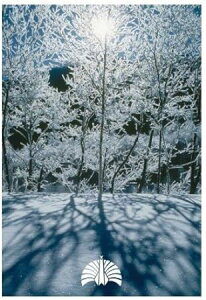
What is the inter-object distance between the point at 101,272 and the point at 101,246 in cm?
54

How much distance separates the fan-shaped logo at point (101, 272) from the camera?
255 centimetres

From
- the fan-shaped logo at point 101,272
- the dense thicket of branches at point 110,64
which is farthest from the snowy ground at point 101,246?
the dense thicket of branches at point 110,64

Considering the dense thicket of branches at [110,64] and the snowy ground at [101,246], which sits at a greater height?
the dense thicket of branches at [110,64]

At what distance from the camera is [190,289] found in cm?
251

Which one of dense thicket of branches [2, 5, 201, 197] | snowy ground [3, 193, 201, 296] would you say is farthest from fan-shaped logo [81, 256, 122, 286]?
dense thicket of branches [2, 5, 201, 197]

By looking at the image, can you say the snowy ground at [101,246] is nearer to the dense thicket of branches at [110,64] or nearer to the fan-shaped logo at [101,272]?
the fan-shaped logo at [101,272]

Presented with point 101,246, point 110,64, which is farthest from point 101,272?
point 110,64

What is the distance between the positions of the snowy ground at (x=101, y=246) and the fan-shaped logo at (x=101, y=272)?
47mm

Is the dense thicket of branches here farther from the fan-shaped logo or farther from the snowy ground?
the fan-shaped logo

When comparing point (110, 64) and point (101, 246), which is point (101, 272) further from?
point (110, 64)

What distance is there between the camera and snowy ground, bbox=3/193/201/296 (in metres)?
2.53

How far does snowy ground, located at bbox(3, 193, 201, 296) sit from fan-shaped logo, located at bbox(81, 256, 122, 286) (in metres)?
0.05

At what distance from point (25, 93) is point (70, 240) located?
9787 mm

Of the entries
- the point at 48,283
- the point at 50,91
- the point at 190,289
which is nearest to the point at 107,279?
the point at 48,283
